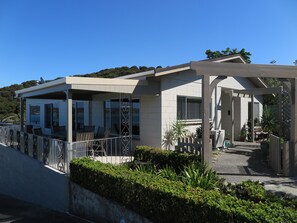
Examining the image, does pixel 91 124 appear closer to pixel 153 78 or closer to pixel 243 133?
pixel 153 78

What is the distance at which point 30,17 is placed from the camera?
51.1ft

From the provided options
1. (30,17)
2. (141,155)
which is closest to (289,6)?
(141,155)

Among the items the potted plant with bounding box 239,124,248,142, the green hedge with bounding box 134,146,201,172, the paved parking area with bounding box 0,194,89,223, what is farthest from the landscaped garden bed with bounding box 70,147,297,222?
the potted plant with bounding box 239,124,248,142

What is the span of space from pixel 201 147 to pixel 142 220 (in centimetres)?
293

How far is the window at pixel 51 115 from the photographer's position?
19.0 m

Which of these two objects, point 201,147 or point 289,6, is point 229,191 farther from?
point 289,6

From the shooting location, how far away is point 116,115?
12547mm

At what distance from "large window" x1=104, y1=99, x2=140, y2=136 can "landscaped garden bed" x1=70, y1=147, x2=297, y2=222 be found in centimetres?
423

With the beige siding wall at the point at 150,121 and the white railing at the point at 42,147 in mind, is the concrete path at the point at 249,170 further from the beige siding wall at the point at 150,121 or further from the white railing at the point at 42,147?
the white railing at the point at 42,147

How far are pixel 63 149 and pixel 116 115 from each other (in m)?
4.56

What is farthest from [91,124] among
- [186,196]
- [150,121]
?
[186,196]

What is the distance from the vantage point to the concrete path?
6.90 metres

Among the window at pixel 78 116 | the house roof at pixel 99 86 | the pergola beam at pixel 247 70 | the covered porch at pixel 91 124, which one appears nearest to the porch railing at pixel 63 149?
the covered porch at pixel 91 124

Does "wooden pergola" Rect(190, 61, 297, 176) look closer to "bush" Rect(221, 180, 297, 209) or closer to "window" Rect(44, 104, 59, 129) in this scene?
"bush" Rect(221, 180, 297, 209)
